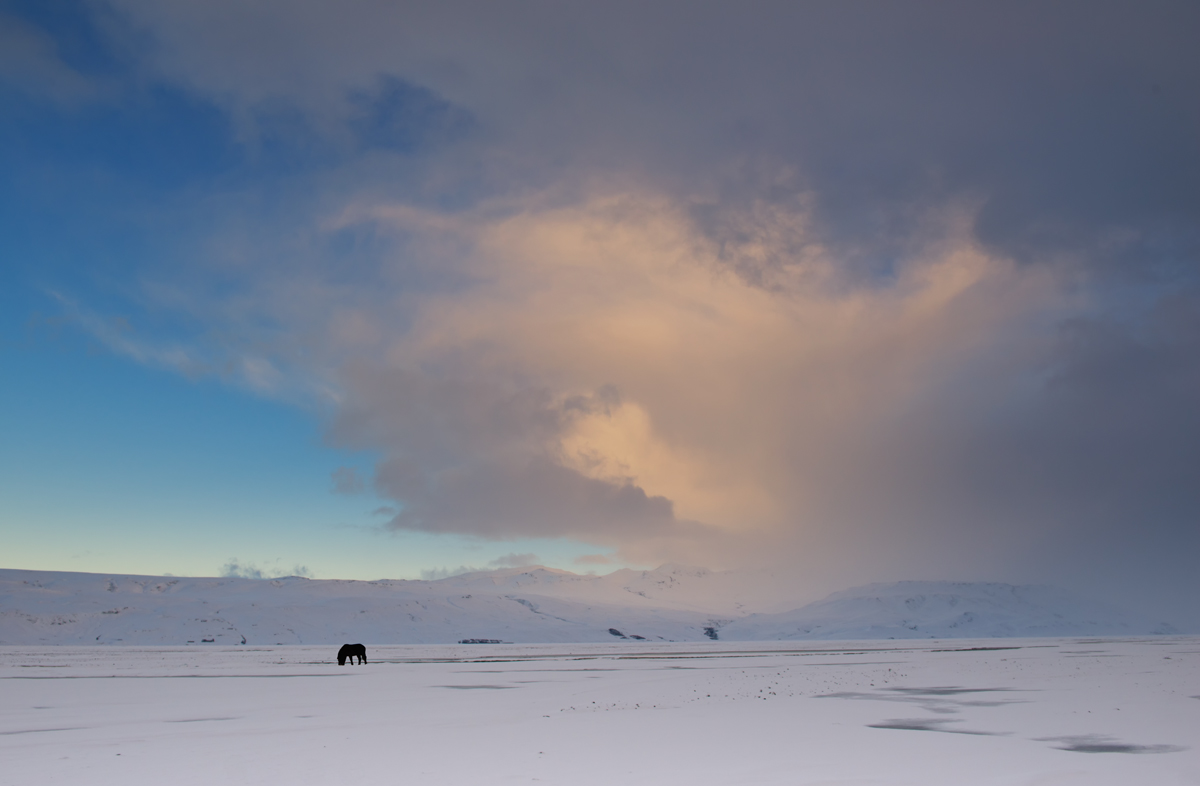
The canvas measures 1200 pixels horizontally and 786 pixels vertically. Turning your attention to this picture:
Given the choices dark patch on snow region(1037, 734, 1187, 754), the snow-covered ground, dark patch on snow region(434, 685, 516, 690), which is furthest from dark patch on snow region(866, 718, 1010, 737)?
dark patch on snow region(434, 685, 516, 690)

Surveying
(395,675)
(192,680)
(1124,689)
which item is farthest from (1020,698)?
(192,680)

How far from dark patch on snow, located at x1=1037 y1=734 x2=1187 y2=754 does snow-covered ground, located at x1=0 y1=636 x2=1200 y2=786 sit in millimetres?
111

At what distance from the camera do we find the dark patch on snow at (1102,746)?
18.5 metres

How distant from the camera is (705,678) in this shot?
46625 millimetres

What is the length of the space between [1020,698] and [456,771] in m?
24.8

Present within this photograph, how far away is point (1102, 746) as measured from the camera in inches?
756

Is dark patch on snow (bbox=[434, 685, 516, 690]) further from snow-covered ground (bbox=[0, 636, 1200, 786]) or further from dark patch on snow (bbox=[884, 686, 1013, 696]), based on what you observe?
dark patch on snow (bbox=[884, 686, 1013, 696])

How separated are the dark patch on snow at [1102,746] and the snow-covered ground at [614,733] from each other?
0.37 feet

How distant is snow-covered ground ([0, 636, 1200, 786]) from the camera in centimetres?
1599

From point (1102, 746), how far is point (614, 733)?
467 inches

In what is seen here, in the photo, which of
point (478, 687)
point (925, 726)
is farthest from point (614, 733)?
point (478, 687)

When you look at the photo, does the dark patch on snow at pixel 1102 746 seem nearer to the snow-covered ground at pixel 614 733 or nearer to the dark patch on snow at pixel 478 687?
the snow-covered ground at pixel 614 733

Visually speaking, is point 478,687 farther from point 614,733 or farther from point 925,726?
point 925,726

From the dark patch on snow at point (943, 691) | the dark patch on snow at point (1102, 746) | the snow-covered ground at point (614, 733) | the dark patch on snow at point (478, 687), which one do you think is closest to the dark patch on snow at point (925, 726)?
the snow-covered ground at point (614, 733)
